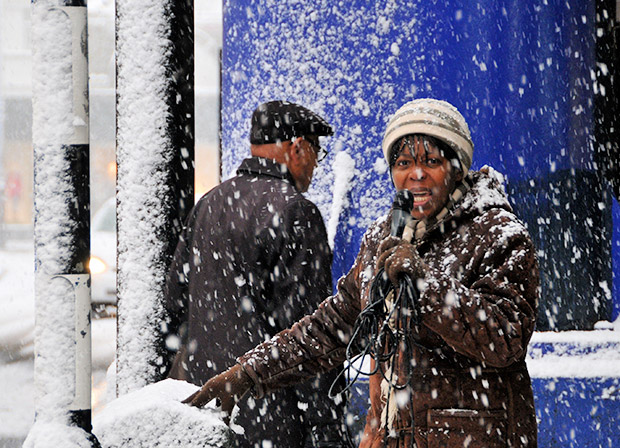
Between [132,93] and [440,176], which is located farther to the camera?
[132,93]

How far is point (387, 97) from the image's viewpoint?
5.35 meters

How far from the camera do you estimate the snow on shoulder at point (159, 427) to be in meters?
2.51

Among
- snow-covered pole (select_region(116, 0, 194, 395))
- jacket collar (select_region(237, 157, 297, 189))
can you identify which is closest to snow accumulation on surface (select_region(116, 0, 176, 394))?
snow-covered pole (select_region(116, 0, 194, 395))

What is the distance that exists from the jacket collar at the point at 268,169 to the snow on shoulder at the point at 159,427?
1.55m

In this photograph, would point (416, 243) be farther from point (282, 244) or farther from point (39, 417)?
point (39, 417)

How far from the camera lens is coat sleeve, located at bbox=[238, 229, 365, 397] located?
10.1 feet

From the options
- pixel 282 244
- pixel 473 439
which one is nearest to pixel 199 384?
pixel 282 244

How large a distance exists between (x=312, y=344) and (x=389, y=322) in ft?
1.55

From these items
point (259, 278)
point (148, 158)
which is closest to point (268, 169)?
point (259, 278)

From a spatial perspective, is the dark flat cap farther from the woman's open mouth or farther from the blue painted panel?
the blue painted panel

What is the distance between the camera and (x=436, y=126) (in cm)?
289

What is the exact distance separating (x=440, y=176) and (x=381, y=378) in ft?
2.09

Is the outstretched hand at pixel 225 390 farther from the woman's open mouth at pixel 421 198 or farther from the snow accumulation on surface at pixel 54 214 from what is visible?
the woman's open mouth at pixel 421 198

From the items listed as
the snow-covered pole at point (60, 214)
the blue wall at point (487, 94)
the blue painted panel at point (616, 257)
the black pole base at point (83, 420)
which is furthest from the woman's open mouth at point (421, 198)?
the blue painted panel at point (616, 257)
